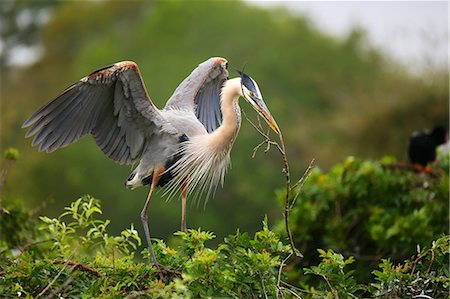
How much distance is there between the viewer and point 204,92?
710cm

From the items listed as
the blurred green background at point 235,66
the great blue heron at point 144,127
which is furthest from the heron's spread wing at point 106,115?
the blurred green background at point 235,66

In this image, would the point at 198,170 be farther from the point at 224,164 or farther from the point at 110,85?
the point at 110,85

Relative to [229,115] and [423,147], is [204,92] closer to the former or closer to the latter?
[229,115]

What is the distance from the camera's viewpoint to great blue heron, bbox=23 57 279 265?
19.8 feet

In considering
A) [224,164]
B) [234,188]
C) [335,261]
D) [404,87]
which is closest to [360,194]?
[224,164]

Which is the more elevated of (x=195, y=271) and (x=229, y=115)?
(x=229, y=115)

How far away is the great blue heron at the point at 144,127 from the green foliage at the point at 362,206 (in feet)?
6.22

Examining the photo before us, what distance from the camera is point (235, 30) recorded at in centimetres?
3766

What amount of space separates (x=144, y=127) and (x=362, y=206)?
2.84 meters

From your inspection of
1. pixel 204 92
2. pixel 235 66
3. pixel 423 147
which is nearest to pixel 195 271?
pixel 204 92

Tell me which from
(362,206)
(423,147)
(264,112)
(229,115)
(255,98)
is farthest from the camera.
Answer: (423,147)

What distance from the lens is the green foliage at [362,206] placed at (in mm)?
8055

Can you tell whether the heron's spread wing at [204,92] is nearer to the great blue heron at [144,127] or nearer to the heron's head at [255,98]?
the great blue heron at [144,127]

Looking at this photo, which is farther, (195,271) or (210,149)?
(210,149)
